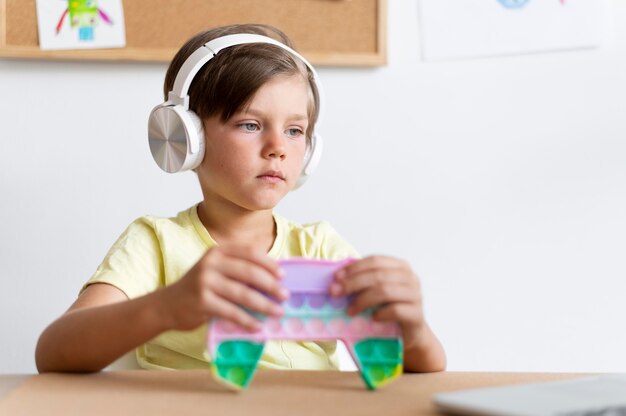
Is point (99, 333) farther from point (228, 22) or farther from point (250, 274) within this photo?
point (228, 22)

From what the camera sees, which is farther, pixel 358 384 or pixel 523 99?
pixel 523 99

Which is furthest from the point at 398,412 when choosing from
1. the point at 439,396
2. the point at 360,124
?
the point at 360,124

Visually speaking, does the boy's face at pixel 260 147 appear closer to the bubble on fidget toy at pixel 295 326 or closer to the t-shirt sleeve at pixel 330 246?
the t-shirt sleeve at pixel 330 246

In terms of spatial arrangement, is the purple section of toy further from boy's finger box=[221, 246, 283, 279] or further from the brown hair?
the brown hair

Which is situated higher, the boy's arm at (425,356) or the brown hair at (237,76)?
the brown hair at (237,76)

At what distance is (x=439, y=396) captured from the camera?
0.69m

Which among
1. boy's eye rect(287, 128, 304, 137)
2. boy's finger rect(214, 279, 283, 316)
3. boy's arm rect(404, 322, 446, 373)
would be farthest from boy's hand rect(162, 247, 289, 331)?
boy's eye rect(287, 128, 304, 137)

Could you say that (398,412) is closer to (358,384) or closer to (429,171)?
(358,384)

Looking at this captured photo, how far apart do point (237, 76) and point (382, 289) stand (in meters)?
0.49

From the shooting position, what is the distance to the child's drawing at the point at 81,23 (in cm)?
153

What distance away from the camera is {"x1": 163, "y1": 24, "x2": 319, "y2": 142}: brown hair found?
1.15 m

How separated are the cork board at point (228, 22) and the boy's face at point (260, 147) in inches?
16.8

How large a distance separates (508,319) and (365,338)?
0.97 metres

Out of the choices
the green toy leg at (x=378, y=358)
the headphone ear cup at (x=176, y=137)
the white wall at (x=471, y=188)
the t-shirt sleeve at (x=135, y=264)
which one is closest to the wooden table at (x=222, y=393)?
the green toy leg at (x=378, y=358)
